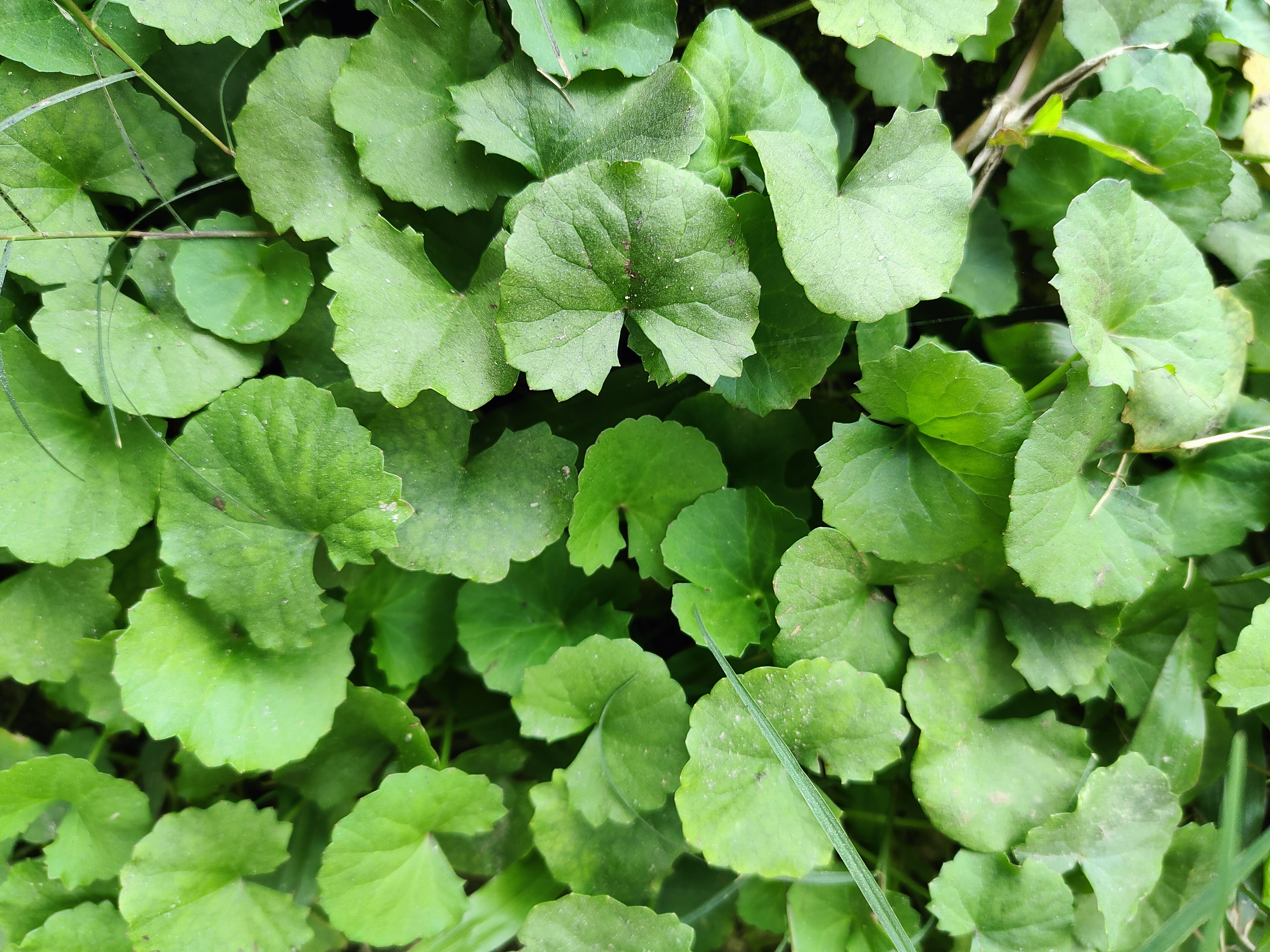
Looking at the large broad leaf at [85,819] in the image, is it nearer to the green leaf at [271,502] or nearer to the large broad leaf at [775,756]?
the green leaf at [271,502]

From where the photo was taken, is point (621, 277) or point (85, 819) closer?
point (621, 277)

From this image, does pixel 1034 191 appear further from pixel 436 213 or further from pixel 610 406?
pixel 436 213

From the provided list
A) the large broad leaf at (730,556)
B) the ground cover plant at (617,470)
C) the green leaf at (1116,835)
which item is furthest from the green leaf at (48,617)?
the green leaf at (1116,835)

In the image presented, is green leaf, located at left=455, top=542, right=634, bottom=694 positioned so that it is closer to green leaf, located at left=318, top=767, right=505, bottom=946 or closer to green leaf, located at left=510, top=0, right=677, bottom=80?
green leaf, located at left=318, top=767, right=505, bottom=946

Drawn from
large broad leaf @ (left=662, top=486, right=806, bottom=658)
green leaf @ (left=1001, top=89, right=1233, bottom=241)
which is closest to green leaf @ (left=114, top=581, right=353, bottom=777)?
large broad leaf @ (left=662, top=486, right=806, bottom=658)

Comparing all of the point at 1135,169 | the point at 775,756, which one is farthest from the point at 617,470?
the point at 1135,169

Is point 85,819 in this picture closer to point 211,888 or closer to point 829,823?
point 211,888

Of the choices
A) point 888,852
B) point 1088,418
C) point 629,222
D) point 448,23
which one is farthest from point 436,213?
point 888,852
